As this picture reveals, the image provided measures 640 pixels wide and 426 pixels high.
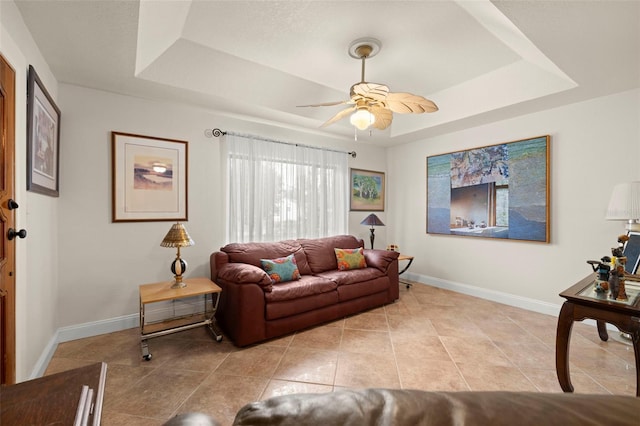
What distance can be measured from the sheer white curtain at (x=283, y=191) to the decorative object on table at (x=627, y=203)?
3.07m

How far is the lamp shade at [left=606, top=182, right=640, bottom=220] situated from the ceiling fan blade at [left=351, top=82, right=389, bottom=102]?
7.21 ft

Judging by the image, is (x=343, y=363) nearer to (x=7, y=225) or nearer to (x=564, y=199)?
(x=7, y=225)

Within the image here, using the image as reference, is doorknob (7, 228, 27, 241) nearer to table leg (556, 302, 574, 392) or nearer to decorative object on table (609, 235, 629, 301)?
table leg (556, 302, 574, 392)

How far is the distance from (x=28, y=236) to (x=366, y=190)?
4200 millimetres

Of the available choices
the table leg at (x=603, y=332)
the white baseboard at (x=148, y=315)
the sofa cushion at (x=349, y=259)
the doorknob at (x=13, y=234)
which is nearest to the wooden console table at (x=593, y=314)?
the table leg at (x=603, y=332)

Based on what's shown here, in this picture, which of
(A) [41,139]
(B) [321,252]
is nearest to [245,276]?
(B) [321,252]

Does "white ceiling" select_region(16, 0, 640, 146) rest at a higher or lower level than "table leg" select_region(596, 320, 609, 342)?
higher

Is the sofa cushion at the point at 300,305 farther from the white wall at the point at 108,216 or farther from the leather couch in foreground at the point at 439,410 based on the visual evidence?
the leather couch in foreground at the point at 439,410

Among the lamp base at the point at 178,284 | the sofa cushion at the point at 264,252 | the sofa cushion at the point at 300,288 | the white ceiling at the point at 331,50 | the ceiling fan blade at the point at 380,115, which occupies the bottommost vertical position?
the sofa cushion at the point at 300,288

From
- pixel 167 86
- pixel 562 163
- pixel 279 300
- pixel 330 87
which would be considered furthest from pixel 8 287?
pixel 562 163

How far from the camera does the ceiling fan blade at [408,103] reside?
2.25 metres

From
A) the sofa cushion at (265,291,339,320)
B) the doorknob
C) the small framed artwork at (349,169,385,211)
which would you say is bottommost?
the sofa cushion at (265,291,339,320)

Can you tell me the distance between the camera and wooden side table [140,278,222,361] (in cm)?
242

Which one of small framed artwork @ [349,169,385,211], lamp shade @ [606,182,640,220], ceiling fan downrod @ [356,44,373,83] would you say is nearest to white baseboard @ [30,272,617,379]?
lamp shade @ [606,182,640,220]
